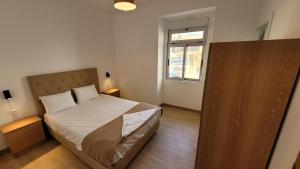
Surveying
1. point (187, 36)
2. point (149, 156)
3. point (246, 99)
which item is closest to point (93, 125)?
point (149, 156)

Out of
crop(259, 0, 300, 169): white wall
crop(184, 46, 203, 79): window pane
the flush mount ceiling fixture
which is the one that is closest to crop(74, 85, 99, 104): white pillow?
the flush mount ceiling fixture

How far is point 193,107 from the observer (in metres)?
3.49

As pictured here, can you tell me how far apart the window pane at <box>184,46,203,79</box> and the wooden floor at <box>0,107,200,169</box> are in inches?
60.5

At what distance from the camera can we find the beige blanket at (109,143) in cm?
144

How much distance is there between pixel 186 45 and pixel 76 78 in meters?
2.91

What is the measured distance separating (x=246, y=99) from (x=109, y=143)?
4.96 feet

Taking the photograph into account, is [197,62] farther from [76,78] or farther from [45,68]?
[45,68]

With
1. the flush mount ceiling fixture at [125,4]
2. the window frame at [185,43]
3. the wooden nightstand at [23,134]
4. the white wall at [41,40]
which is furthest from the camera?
the window frame at [185,43]

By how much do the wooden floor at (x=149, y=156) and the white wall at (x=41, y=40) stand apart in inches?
22.1

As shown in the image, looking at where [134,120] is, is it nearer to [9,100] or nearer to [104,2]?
[9,100]

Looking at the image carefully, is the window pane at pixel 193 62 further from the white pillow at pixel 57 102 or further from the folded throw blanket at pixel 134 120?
the white pillow at pixel 57 102

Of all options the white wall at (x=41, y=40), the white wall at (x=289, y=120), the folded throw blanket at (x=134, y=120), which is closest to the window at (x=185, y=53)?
the folded throw blanket at (x=134, y=120)

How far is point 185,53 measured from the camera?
3.40 m

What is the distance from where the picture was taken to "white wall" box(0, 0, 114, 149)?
6.56ft
